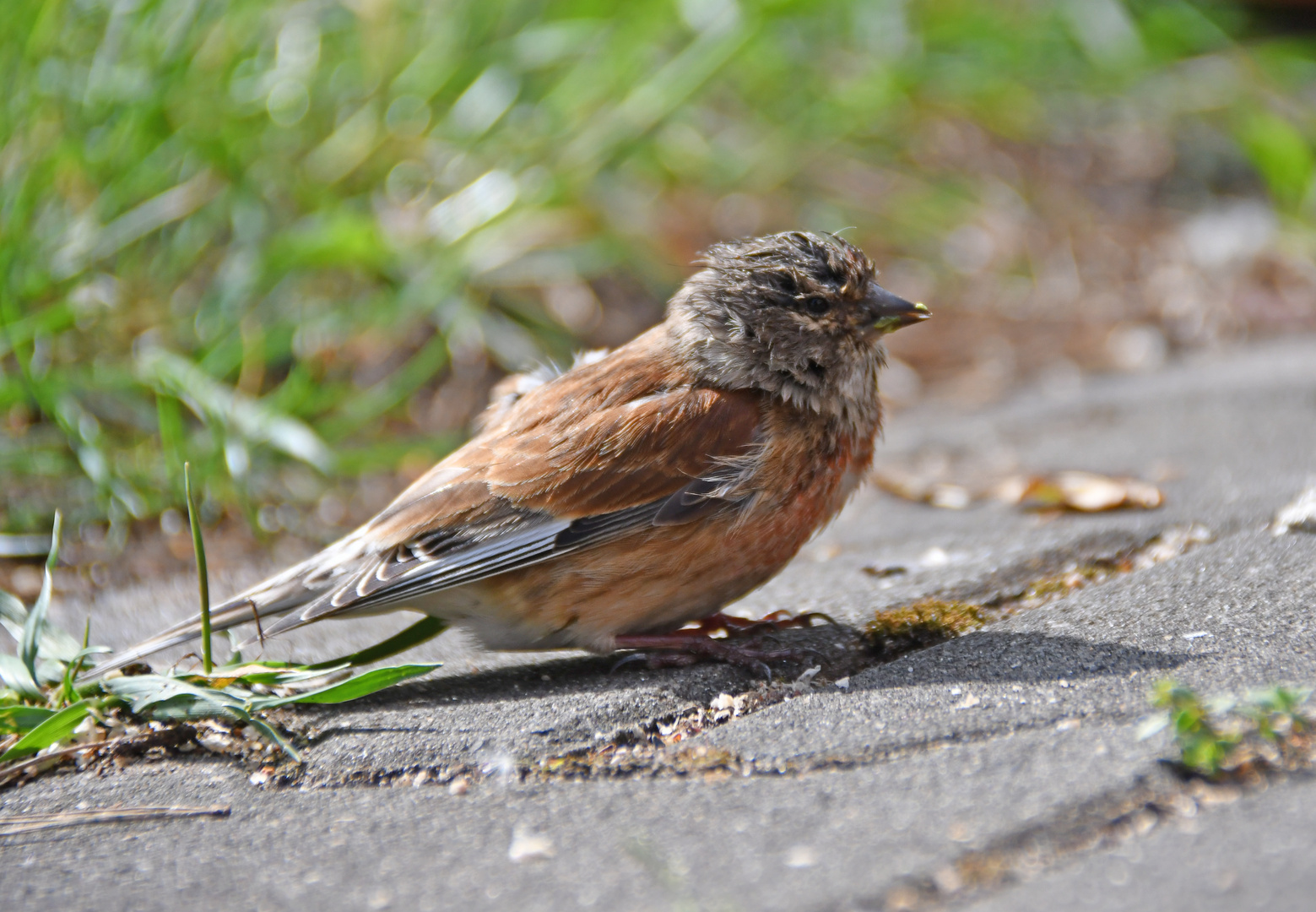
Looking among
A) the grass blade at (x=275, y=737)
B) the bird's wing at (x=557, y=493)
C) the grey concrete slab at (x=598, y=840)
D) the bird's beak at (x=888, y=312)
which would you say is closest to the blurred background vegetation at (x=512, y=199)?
the bird's wing at (x=557, y=493)

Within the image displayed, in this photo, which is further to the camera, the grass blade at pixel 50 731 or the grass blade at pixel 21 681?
the grass blade at pixel 21 681

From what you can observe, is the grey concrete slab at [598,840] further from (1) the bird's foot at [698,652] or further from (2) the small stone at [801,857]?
(1) the bird's foot at [698,652]

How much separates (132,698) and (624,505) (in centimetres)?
104

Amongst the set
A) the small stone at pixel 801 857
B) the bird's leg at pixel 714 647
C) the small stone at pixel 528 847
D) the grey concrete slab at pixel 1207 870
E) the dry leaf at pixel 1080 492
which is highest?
the small stone at pixel 528 847

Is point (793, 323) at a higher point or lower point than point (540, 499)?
higher

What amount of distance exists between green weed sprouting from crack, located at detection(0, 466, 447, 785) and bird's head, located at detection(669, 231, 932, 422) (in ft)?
3.39

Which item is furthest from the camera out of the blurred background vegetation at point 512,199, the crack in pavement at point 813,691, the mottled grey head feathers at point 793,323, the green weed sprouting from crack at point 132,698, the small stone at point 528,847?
the blurred background vegetation at point 512,199

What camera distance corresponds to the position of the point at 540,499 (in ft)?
8.87

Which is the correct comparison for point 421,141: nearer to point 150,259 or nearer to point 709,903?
point 150,259

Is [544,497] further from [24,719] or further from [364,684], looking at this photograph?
[24,719]

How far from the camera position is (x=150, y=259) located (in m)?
4.58

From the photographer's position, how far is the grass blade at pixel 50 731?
2.25 metres

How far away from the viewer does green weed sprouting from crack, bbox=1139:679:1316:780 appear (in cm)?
170

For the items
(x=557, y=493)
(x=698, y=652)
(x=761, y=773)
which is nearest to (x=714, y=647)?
(x=698, y=652)
